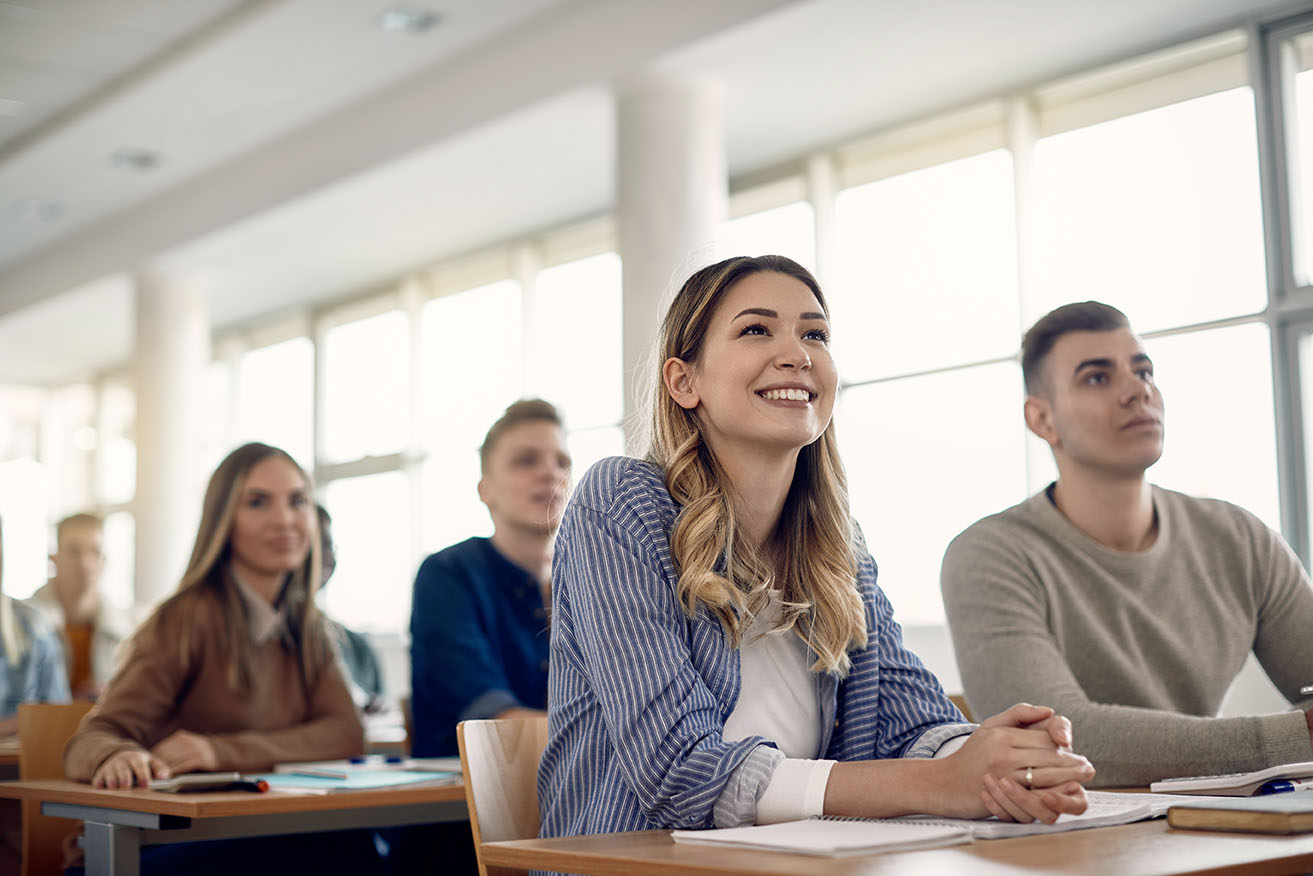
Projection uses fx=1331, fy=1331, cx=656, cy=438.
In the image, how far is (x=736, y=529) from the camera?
1.81 meters

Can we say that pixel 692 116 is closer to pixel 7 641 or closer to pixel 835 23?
pixel 835 23

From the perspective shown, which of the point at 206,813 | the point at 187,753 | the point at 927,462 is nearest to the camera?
the point at 206,813

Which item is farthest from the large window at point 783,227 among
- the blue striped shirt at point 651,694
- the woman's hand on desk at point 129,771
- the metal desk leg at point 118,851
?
the blue striped shirt at point 651,694

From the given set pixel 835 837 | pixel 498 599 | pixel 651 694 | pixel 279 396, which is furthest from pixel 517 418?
pixel 279 396

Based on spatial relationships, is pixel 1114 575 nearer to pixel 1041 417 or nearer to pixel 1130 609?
pixel 1130 609

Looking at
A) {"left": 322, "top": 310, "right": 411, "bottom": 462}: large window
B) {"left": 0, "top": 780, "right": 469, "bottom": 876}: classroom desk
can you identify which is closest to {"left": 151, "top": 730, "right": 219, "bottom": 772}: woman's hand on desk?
{"left": 0, "top": 780, "right": 469, "bottom": 876}: classroom desk

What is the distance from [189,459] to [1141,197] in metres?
6.27

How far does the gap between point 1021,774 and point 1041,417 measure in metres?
1.34

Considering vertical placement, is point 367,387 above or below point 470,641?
above

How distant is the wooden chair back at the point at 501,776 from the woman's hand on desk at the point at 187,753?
1.12m

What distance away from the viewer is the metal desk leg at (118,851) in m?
2.19

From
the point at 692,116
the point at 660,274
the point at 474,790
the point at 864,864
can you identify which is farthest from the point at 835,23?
the point at 864,864

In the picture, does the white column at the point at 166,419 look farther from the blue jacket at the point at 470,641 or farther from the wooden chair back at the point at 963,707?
the wooden chair back at the point at 963,707

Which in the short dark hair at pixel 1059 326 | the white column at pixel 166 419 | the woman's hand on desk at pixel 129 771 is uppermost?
the white column at pixel 166 419
